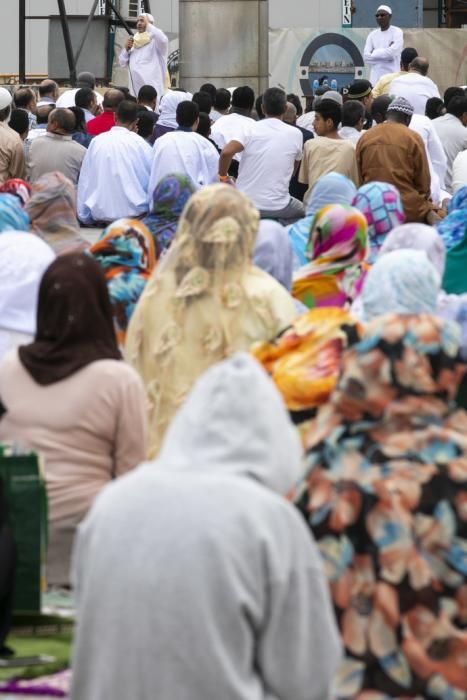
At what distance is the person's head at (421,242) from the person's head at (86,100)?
8499 millimetres

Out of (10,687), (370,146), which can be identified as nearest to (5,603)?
(10,687)

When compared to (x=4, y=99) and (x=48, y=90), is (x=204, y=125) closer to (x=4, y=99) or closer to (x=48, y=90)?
(x=4, y=99)

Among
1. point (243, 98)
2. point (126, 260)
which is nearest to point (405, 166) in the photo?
point (243, 98)

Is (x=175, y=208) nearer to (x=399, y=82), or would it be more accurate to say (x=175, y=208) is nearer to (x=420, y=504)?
(x=420, y=504)

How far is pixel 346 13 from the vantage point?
29.9 m

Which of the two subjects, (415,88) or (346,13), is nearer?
(415,88)

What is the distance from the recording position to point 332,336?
18.7 ft

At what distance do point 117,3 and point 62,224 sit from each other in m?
17.8

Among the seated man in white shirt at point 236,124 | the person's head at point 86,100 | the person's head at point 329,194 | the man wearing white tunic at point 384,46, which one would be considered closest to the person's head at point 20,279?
the person's head at point 329,194

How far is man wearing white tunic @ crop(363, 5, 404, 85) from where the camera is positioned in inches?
850

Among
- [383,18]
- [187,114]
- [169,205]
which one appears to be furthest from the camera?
[383,18]

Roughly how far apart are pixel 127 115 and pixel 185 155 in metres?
0.90

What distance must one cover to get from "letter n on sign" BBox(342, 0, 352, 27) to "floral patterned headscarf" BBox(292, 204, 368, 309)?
21.1 m

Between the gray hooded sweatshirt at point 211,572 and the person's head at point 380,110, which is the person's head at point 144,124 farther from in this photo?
the gray hooded sweatshirt at point 211,572
